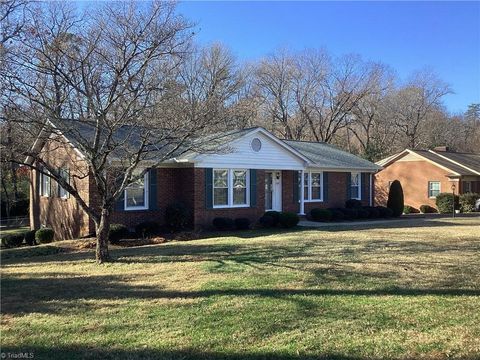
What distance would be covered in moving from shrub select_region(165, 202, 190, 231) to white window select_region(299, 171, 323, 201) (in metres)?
8.09

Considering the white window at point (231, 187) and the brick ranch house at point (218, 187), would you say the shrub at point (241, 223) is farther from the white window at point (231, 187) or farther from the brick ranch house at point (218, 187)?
the white window at point (231, 187)

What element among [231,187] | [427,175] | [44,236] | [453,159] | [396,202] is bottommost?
[44,236]

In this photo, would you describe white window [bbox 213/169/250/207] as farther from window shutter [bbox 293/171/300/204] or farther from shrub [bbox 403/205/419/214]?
shrub [bbox 403/205/419/214]

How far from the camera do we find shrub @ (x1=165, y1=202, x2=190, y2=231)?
18.5 meters

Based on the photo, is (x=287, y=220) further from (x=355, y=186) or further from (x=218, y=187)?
(x=355, y=186)

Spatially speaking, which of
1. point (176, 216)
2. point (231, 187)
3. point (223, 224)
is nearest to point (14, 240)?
point (176, 216)

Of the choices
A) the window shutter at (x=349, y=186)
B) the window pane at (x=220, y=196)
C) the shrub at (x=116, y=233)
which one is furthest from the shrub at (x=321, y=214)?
the shrub at (x=116, y=233)

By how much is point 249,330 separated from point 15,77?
24.9 ft

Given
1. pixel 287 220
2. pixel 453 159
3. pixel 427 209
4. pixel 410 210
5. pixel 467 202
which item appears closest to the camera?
pixel 287 220

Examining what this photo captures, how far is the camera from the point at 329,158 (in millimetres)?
26984

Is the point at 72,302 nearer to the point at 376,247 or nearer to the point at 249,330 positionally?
the point at 249,330

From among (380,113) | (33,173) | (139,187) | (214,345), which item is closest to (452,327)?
(214,345)

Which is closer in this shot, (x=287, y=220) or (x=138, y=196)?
(x=138, y=196)

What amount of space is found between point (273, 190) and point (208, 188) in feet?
15.5
